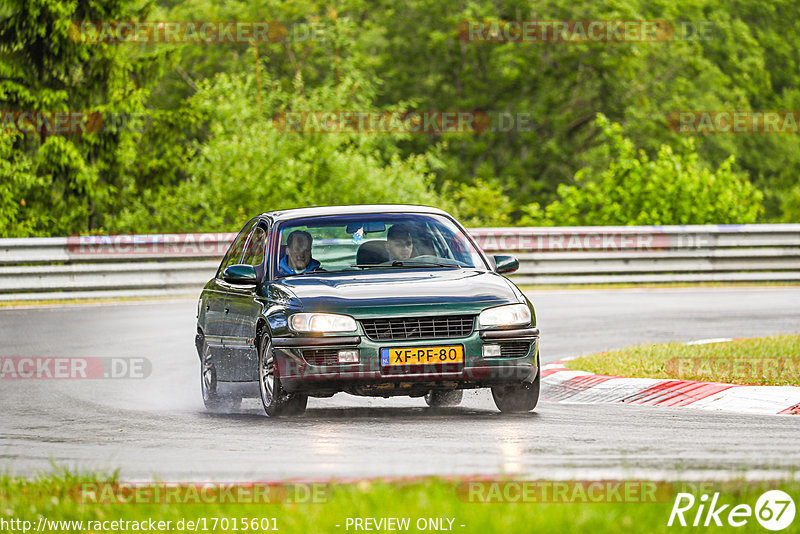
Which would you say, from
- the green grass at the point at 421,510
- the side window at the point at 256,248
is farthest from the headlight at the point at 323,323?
the green grass at the point at 421,510

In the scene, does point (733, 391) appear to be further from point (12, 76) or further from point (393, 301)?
point (12, 76)

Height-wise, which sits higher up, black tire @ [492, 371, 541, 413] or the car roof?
the car roof

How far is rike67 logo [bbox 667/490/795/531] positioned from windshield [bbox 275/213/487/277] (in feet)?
16.1

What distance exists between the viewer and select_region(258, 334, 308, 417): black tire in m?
10.3

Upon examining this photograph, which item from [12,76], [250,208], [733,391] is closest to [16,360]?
[733,391]

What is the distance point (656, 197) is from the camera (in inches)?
1131

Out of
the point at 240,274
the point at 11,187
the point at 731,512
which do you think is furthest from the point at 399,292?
the point at 11,187

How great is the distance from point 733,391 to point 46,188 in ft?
71.9

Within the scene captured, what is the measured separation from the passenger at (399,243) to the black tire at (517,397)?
1.26 meters

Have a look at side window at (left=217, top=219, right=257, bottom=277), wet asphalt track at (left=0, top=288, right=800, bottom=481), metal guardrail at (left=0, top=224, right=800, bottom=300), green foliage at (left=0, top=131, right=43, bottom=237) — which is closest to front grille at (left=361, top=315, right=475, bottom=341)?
wet asphalt track at (left=0, top=288, right=800, bottom=481)

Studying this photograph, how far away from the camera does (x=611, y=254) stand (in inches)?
979

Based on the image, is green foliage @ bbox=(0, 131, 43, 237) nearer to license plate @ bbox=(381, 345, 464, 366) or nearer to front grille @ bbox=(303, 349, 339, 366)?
front grille @ bbox=(303, 349, 339, 366)

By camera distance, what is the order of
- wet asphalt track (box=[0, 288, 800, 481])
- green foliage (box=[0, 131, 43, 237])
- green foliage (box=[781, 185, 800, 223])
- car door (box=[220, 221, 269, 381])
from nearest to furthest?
wet asphalt track (box=[0, 288, 800, 481]) → car door (box=[220, 221, 269, 381]) → green foliage (box=[0, 131, 43, 237]) → green foliage (box=[781, 185, 800, 223])

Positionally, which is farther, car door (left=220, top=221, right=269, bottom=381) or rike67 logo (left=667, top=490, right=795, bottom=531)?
car door (left=220, top=221, right=269, bottom=381)
